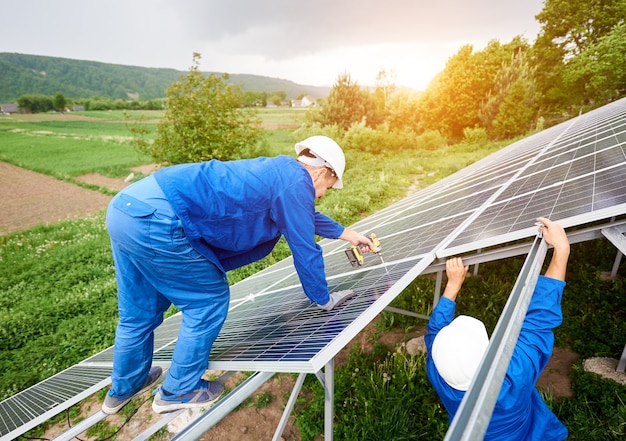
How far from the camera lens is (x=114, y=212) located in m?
2.18

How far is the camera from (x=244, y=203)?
2293 millimetres

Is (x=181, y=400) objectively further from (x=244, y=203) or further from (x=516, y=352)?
(x=516, y=352)

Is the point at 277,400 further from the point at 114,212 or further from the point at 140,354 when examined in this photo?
the point at 114,212

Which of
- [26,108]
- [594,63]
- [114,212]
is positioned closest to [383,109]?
[594,63]

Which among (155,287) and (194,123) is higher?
(194,123)

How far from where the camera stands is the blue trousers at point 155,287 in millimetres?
2127

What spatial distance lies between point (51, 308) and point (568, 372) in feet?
32.8

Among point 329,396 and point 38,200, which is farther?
point 38,200

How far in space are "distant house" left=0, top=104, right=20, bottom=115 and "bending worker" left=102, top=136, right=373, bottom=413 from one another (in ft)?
146

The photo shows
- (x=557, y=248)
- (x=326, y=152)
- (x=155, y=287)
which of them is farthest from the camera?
(x=326, y=152)

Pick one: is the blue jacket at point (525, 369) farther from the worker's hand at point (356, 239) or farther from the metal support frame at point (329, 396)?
the worker's hand at point (356, 239)

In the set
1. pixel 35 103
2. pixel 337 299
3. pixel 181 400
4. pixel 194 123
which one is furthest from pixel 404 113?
pixel 35 103

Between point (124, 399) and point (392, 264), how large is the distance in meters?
2.63

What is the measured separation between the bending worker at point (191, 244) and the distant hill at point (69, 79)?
→ 14.3 m
